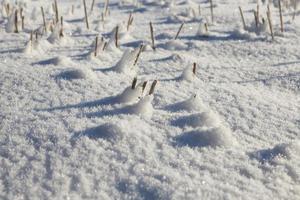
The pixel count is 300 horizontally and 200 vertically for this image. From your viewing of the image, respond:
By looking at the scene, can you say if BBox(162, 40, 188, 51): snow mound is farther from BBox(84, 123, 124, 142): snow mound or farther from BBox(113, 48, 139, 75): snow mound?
BBox(84, 123, 124, 142): snow mound

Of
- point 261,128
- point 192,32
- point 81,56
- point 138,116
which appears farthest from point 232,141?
point 192,32

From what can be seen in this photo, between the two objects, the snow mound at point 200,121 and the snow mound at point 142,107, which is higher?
the snow mound at point 142,107

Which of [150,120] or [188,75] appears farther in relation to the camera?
[188,75]

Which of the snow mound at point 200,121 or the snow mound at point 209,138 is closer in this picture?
the snow mound at point 209,138

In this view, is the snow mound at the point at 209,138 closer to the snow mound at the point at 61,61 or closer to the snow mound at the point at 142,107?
the snow mound at the point at 142,107

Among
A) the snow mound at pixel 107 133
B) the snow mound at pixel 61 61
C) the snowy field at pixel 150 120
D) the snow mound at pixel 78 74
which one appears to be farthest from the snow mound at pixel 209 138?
the snow mound at pixel 61 61

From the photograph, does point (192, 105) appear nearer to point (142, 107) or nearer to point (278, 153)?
point (142, 107)

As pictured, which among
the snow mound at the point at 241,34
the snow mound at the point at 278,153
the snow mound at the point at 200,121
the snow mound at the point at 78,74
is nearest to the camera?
the snow mound at the point at 278,153

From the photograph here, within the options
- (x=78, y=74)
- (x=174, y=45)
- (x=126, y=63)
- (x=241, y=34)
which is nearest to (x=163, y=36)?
(x=174, y=45)
